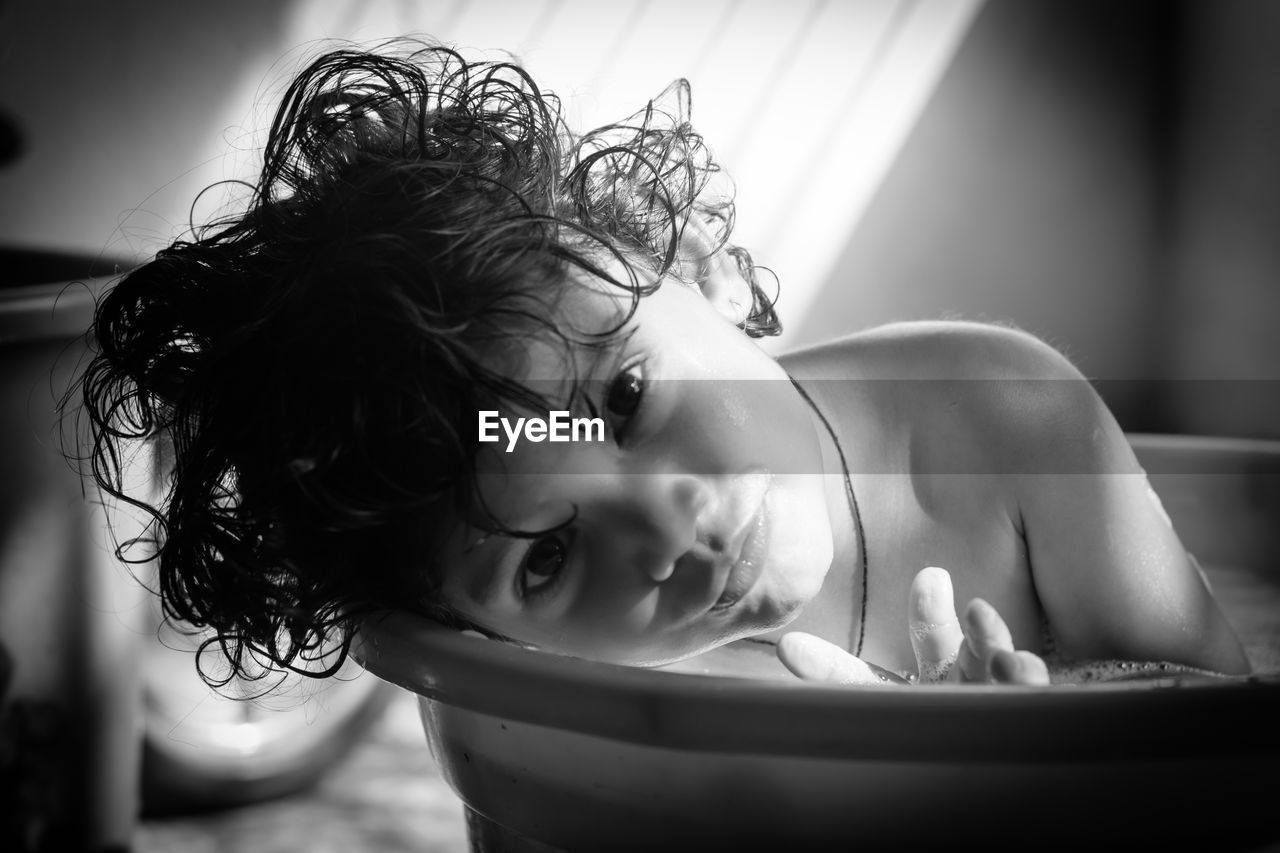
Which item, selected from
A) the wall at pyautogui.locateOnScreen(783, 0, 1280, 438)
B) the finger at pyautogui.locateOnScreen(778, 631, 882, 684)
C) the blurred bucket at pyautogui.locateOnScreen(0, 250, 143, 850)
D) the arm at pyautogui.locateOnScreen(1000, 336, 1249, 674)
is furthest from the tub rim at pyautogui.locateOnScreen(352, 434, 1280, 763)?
the wall at pyautogui.locateOnScreen(783, 0, 1280, 438)

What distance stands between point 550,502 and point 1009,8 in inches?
47.0

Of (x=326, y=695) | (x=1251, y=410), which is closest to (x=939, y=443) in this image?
(x=326, y=695)

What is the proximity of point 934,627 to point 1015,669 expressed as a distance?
0.31 ft

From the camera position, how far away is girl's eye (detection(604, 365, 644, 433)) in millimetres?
503

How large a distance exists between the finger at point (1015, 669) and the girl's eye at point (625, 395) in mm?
199

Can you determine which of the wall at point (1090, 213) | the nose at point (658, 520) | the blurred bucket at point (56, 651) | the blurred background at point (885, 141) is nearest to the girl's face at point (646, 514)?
the nose at point (658, 520)

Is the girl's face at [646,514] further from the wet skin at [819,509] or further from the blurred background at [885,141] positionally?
the blurred background at [885,141]

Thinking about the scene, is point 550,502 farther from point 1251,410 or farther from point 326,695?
point 1251,410

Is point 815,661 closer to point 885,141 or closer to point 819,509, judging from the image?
point 819,509

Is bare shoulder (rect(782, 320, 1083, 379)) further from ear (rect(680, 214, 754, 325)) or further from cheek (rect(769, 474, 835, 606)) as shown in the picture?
cheek (rect(769, 474, 835, 606))

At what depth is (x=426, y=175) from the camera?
0.57 meters

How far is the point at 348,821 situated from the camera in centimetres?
102

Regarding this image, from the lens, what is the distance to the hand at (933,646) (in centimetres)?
40

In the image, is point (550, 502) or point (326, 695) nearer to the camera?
point (550, 502)
